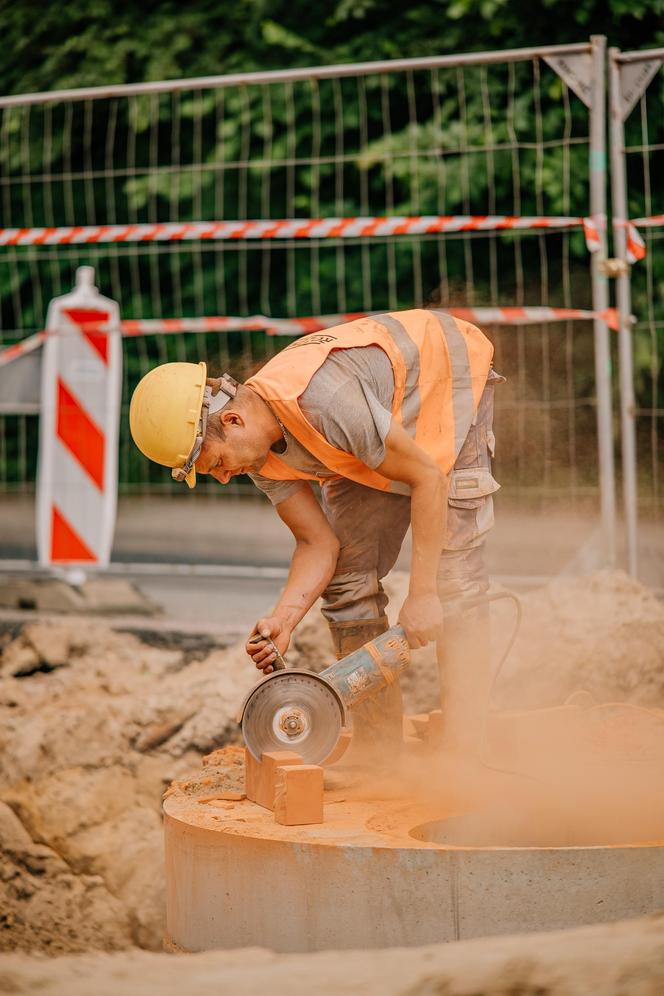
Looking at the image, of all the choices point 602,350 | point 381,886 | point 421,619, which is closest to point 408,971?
point 381,886

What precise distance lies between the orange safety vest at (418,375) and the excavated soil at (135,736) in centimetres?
169

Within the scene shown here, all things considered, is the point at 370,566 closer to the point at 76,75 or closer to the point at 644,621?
the point at 644,621

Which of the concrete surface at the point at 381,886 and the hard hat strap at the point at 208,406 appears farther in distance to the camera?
the hard hat strap at the point at 208,406

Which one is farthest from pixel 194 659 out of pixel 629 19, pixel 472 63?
pixel 629 19

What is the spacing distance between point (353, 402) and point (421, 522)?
1.41ft

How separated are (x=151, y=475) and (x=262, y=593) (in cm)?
245

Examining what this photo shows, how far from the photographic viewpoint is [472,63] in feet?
21.4

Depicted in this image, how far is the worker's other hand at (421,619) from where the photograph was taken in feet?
12.9

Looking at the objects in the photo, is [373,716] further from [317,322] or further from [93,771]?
[317,322]

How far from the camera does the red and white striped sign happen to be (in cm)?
736

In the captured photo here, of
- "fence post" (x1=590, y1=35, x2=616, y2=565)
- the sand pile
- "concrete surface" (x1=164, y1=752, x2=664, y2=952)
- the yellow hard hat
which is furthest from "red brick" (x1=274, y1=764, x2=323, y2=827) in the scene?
"fence post" (x1=590, y1=35, x2=616, y2=565)

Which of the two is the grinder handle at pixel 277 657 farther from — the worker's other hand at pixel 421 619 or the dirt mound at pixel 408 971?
the dirt mound at pixel 408 971

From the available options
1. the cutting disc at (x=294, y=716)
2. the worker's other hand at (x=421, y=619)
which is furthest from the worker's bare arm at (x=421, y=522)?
the cutting disc at (x=294, y=716)

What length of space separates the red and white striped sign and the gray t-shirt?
3.61 meters
